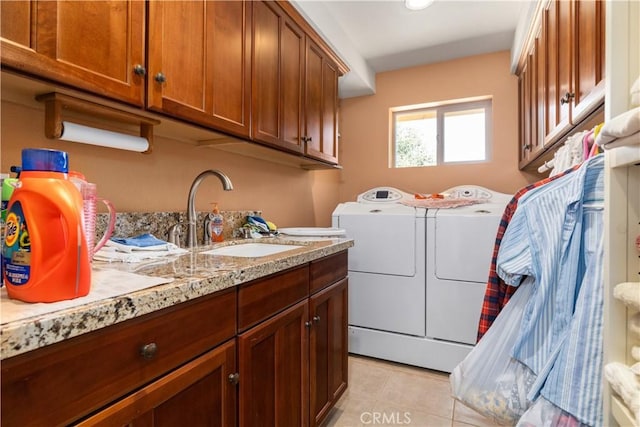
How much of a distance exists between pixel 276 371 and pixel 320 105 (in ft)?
5.85

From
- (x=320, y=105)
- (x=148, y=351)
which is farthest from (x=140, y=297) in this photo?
(x=320, y=105)

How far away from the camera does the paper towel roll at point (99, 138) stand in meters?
1.05

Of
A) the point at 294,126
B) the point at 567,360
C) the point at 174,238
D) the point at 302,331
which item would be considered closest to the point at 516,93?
the point at 294,126

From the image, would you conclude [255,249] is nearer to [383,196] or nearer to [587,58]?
[383,196]

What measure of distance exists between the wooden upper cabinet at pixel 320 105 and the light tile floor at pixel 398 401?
1.55 meters

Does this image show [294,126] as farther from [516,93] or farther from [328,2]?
[516,93]

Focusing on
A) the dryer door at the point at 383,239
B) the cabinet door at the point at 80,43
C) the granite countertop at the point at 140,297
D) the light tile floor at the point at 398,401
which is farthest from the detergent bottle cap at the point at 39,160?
the dryer door at the point at 383,239

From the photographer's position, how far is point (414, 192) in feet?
10.2

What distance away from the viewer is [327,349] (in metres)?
1.54

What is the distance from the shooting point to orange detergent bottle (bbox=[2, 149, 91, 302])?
57 cm

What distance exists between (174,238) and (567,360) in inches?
59.8

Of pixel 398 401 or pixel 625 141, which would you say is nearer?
pixel 625 141

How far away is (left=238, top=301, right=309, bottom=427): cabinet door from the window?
2.35 m

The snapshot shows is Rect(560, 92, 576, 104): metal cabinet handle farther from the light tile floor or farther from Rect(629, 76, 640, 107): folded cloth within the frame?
the light tile floor
